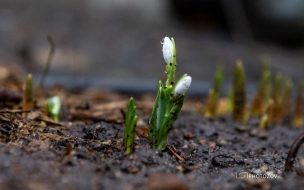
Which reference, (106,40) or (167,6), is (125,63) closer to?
(106,40)

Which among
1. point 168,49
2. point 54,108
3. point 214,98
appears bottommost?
point 54,108

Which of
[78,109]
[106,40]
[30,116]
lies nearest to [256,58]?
[106,40]

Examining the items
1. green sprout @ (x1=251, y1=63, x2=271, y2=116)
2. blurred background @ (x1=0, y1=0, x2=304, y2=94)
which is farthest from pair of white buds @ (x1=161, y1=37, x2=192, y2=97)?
blurred background @ (x1=0, y1=0, x2=304, y2=94)

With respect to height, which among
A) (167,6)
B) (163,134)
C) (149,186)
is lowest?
(149,186)

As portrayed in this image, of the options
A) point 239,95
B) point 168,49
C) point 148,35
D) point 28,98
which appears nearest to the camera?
point 168,49

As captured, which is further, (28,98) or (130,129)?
(28,98)

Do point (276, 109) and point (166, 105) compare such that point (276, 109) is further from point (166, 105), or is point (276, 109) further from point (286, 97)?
point (166, 105)

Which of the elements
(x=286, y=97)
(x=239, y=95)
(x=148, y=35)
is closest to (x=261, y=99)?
(x=286, y=97)

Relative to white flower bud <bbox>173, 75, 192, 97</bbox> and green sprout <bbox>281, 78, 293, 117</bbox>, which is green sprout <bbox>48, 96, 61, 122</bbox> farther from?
green sprout <bbox>281, 78, 293, 117</bbox>
